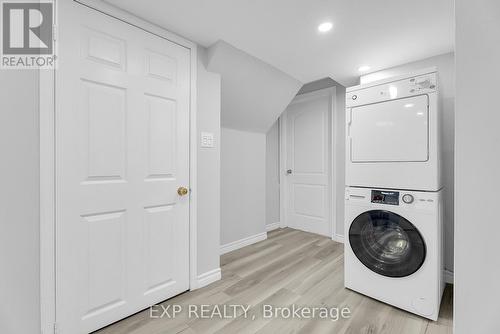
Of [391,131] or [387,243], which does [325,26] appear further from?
[387,243]

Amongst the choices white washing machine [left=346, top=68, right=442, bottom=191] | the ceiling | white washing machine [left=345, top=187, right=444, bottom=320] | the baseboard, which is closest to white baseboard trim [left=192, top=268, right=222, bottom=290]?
the baseboard

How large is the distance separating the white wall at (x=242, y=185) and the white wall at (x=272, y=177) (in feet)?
1.16

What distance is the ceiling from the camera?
138cm

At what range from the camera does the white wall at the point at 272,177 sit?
11.3ft

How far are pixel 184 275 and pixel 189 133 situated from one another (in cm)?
118

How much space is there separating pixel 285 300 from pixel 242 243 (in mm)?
1187

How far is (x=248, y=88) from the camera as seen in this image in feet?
7.62

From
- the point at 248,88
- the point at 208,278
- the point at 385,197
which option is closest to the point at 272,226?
the point at 208,278

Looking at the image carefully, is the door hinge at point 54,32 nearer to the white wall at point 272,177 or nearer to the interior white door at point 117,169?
the interior white door at point 117,169

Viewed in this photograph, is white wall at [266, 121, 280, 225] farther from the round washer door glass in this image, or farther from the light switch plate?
the round washer door glass

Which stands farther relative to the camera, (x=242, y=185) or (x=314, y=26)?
(x=242, y=185)

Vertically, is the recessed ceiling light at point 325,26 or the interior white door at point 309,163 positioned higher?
the recessed ceiling light at point 325,26

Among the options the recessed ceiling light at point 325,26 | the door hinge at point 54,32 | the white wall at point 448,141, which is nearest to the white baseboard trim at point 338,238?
the white wall at point 448,141

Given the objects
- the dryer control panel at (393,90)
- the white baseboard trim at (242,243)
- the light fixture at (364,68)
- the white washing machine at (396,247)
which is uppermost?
the light fixture at (364,68)
